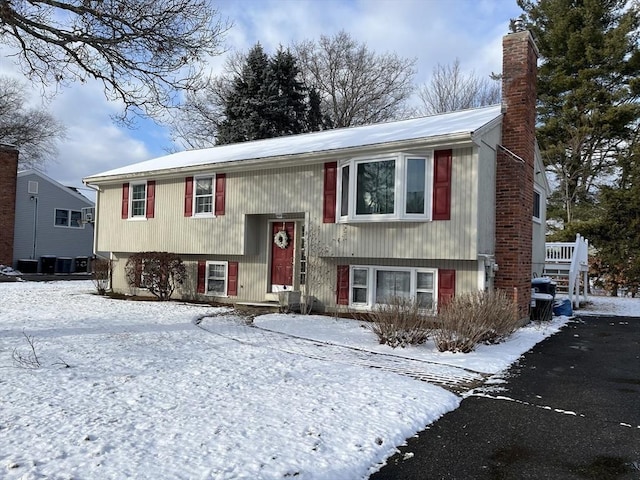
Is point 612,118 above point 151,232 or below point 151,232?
above

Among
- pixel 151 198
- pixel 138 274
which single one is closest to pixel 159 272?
pixel 138 274

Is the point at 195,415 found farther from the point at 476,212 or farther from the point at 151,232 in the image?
the point at 151,232

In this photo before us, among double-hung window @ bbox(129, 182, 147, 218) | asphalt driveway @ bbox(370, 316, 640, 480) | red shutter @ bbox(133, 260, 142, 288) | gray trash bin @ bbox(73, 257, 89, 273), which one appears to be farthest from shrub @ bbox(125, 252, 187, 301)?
gray trash bin @ bbox(73, 257, 89, 273)

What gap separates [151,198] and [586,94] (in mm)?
19251

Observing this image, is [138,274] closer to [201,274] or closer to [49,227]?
[201,274]

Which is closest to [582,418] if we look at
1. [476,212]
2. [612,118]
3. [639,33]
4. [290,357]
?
[290,357]

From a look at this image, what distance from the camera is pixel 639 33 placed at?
72.3 ft

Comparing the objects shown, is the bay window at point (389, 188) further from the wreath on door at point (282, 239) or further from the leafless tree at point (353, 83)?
the leafless tree at point (353, 83)

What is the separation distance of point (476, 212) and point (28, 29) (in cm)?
900

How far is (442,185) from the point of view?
32.4ft

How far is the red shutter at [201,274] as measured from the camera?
14023mm

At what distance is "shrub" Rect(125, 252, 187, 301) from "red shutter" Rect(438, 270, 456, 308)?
→ 7.27 meters

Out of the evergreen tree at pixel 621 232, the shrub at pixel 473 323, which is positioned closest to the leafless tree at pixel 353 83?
the evergreen tree at pixel 621 232

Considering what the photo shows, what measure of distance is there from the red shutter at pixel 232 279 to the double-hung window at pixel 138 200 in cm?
354
